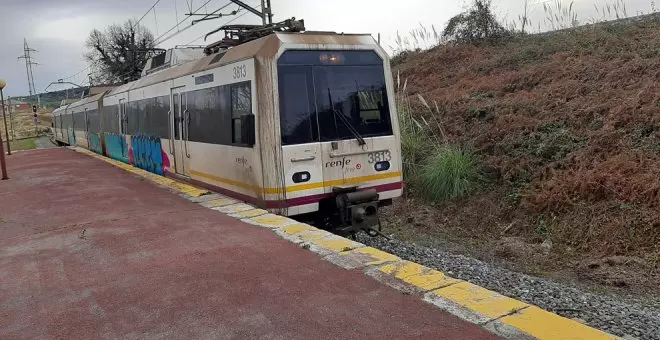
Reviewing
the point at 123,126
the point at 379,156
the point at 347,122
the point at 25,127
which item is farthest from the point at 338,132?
the point at 25,127

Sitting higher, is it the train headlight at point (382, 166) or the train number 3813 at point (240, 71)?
the train number 3813 at point (240, 71)

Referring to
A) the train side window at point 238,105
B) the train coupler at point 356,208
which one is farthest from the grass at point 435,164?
the train side window at point 238,105

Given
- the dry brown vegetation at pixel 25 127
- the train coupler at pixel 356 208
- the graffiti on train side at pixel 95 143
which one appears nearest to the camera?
the train coupler at pixel 356 208

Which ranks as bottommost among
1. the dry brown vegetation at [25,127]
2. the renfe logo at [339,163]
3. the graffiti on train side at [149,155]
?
the renfe logo at [339,163]

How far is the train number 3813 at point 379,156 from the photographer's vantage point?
753cm

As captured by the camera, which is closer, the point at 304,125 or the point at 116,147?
the point at 304,125

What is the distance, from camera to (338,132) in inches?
286

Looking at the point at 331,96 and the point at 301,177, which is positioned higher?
the point at 331,96

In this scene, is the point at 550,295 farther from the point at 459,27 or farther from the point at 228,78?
the point at 459,27

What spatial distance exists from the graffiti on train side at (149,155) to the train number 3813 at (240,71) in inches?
183

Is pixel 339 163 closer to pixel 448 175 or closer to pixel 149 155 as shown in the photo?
pixel 448 175

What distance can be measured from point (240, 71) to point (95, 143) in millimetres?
17182

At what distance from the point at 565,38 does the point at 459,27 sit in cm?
601

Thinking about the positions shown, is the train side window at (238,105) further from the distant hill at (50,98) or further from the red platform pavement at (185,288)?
the distant hill at (50,98)
